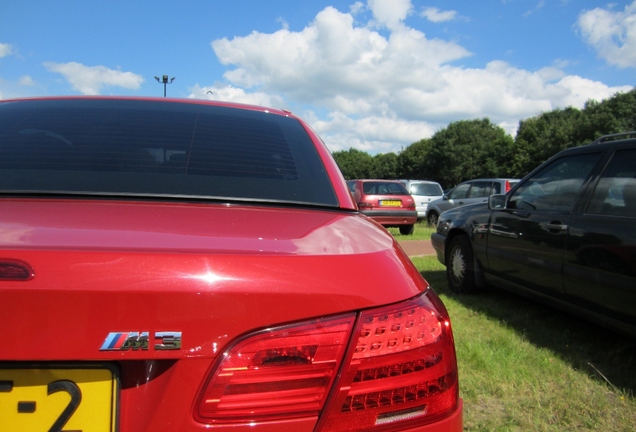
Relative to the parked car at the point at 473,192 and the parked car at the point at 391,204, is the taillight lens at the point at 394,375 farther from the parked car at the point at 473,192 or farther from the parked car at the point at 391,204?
the parked car at the point at 473,192

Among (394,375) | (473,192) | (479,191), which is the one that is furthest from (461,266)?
(473,192)

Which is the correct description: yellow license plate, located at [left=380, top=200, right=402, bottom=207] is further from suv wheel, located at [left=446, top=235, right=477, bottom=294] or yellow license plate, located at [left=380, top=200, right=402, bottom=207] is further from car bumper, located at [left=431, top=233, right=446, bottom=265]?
suv wheel, located at [left=446, top=235, right=477, bottom=294]

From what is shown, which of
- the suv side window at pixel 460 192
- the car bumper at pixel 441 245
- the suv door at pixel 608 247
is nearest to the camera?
the suv door at pixel 608 247

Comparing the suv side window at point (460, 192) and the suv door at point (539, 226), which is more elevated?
the suv side window at point (460, 192)

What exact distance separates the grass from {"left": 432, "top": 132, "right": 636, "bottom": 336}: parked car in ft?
1.02

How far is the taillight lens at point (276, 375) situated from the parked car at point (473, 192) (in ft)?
39.8

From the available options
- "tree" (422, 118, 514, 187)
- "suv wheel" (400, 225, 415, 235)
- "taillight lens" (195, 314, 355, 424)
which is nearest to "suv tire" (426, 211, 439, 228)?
"suv wheel" (400, 225, 415, 235)

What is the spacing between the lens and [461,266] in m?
5.51

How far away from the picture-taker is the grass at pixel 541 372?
8.67ft

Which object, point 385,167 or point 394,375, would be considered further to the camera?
point 385,167

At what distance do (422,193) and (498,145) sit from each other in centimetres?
4750

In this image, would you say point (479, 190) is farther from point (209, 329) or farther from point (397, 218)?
point (209, 329)

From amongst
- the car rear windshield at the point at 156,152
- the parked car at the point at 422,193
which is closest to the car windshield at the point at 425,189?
the parked car at the point at 422,193

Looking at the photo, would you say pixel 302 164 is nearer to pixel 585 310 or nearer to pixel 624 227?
pixel 624 227
